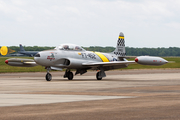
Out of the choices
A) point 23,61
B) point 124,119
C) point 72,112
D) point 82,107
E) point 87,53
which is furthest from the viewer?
point 23,61

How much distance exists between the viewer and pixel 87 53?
1331 inches

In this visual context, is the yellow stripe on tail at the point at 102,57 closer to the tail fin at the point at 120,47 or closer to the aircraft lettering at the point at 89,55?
the aircraft lettering at the point at 89,55

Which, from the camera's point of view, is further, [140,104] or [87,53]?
[87,53]

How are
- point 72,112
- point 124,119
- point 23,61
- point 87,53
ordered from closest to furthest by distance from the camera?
1. point 124,119
2. point 72,112
3. point 87,53
4. point 23,61

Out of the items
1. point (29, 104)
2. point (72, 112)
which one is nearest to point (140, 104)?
point (72, 112)

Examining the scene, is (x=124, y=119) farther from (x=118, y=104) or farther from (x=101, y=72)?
(x=101, y=72)

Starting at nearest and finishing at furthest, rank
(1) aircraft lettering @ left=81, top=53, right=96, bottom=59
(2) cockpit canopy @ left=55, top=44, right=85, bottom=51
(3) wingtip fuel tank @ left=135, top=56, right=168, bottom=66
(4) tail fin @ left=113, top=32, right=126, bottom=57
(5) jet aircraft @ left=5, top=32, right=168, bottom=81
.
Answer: (3) wingtip fuel tank @ left=135, top=56, right=168, bottom=66 < (5) jet aircraft @ left=5, top=32, right=168, bottom=81 < (2) cockpit canopy @ left=55, top=44, right=85, bottom=51 < (1) aircraft lettering @ left=81, top=53, right=96, bottom=59 < (4) tail fin @ left=113, top=32, right=126, bottom=57

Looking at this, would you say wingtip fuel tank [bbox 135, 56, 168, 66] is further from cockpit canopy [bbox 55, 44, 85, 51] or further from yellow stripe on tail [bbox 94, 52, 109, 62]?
cockpit canopy [bbox 55, 44, 85, 51]

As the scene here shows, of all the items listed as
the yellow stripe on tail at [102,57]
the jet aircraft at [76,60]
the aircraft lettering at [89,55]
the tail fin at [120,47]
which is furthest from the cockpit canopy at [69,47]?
the tail fin at [120,47]

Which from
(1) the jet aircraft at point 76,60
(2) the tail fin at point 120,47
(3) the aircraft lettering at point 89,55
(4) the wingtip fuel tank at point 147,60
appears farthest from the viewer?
(2) the tail fin at point 120,47

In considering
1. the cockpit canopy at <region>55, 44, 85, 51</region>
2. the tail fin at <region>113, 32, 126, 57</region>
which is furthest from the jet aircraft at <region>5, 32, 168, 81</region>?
the tail fin at <region>113, 32, 126, 57</region>

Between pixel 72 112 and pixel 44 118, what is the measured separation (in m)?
1.27

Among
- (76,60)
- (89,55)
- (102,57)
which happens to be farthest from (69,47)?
(102,57)

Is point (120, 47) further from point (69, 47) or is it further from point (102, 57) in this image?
point (69, 47)
